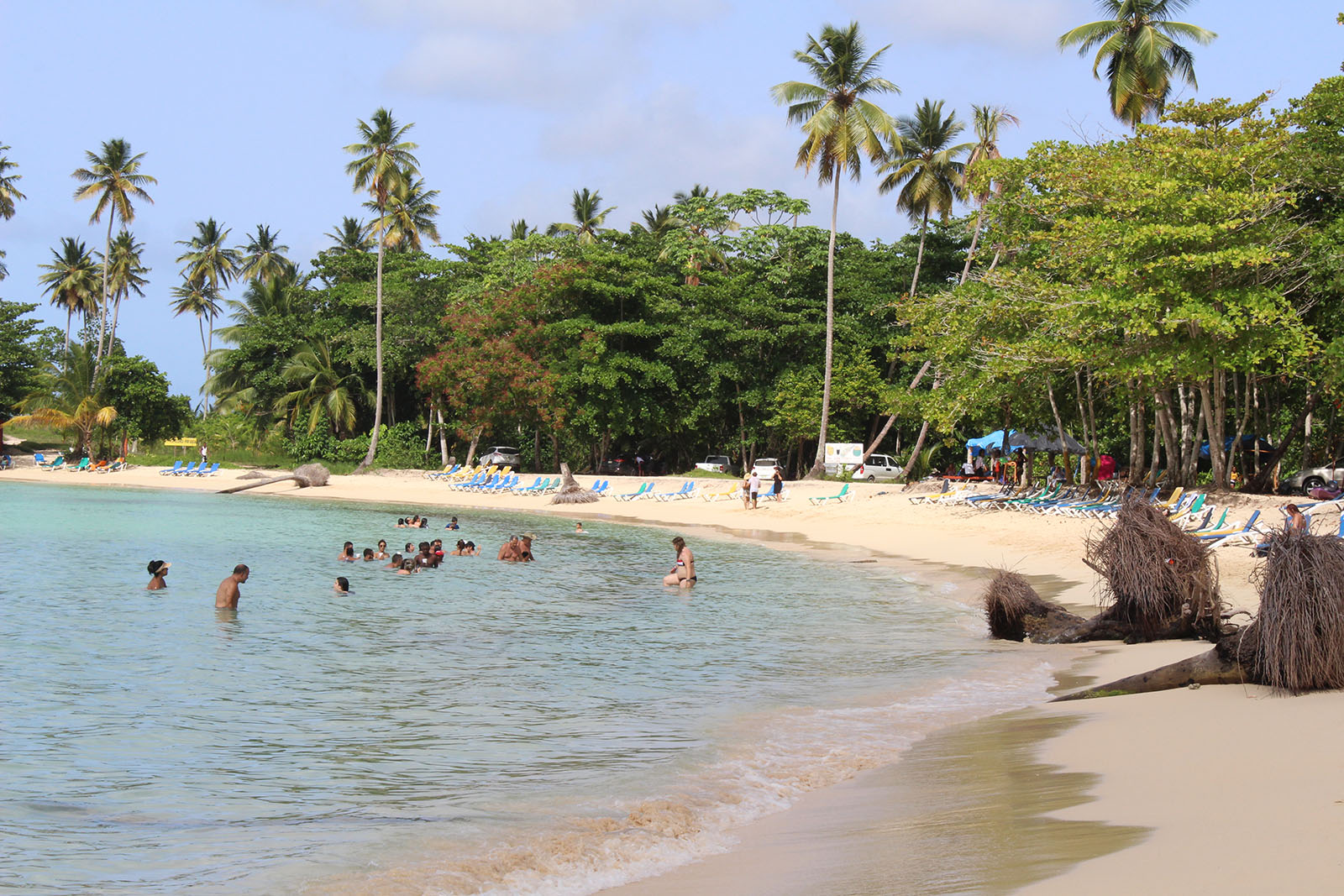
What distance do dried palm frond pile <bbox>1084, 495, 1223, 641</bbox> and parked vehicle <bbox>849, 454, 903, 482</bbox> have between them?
2879 centimetres

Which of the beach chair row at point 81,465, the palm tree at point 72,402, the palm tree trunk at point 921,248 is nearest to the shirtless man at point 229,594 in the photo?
the palm tree trunk at point 921,248

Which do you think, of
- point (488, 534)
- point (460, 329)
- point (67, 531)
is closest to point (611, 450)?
point (460, 329)

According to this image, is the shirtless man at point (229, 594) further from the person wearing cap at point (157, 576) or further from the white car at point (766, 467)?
the white car at point (766, 467)

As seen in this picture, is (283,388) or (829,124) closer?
(829,124)

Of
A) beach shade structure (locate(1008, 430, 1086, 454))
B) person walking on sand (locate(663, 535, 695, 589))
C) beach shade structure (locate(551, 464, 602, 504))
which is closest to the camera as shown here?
person walking on sand (locate(663, 535, 695, 589))

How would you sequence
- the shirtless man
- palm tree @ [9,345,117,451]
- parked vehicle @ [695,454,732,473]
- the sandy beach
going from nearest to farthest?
the sandy beach < the shirtless man < parked vehicle @ [695,454,732,473] < palm tree @ [9,345,117,451]

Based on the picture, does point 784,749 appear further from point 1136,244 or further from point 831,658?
point 1136,244

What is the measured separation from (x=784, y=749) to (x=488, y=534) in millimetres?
21882

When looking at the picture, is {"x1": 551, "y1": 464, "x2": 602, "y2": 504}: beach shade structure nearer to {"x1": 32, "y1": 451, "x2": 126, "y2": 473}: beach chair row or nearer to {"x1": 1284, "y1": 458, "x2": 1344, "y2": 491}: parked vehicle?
{"x1": 1284, "y1": 458, "x2": 1344, "y2": 491}: parked vehicle

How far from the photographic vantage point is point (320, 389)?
53000 mm

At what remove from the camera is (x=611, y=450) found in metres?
52.7

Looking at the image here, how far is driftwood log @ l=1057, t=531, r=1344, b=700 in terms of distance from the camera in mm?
7121

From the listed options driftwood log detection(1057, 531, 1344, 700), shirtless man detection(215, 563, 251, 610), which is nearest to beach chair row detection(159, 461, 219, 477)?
shirtless man detection(215, 563, 251, 610)

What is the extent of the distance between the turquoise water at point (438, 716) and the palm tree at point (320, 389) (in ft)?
107
